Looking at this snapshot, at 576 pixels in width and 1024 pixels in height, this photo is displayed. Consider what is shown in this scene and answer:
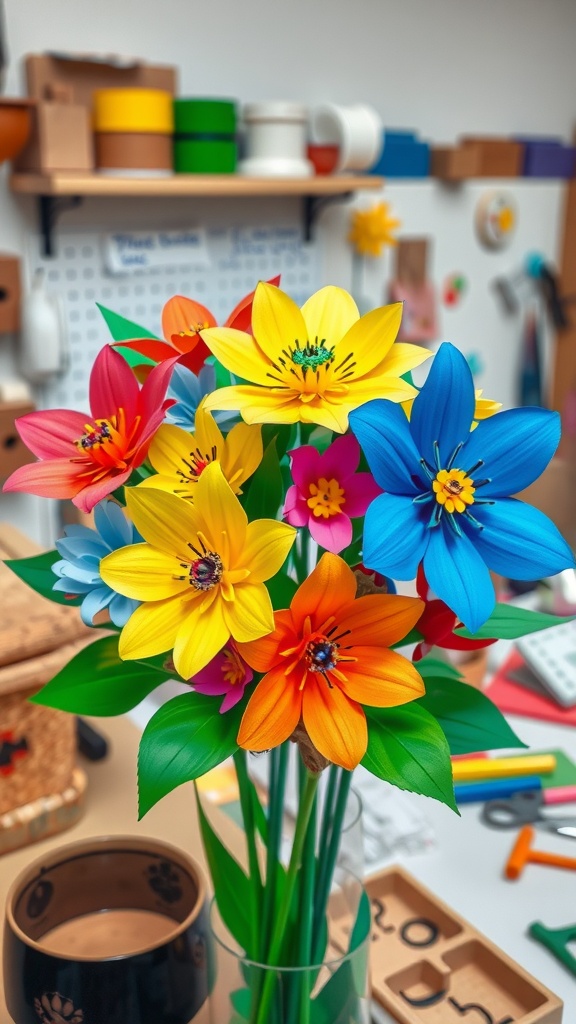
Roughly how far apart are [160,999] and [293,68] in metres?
1.71

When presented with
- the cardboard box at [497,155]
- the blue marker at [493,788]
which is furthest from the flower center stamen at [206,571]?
the cardboard box at [497,155]

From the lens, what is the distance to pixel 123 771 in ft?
2.81

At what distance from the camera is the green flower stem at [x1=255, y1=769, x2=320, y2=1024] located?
44 centimetres

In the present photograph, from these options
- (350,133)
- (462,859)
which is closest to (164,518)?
(462,859)

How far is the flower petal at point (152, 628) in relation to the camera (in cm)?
38

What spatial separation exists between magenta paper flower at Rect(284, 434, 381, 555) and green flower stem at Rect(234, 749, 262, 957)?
15 centimetres

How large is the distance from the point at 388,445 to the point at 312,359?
62mm

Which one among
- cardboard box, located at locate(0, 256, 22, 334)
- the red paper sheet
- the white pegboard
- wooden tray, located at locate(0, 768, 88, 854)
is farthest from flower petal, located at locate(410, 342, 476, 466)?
cardboard box, located at locate(0, 256, 22, 334)

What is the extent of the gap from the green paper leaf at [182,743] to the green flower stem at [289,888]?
0.05 metres

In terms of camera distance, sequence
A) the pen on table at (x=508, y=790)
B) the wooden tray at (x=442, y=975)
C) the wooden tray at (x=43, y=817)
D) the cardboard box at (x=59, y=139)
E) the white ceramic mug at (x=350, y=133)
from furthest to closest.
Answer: the white ceramic mug at (x=350, y=133) → the cardboard box at (x=59, y=139) → the pen on table at (x=508, y=790) → the wooden tray at (x=43, y=817) → the wooden tray at (x=442, y=975)

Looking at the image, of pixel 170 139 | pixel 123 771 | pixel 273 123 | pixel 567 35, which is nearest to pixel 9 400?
pixel 170 139

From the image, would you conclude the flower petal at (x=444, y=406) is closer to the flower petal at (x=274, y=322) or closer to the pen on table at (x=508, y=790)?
the flower petal at (x=274, y=322)

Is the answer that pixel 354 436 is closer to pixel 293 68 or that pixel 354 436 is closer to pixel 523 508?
pixel 523 508

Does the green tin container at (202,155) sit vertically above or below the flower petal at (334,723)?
above
